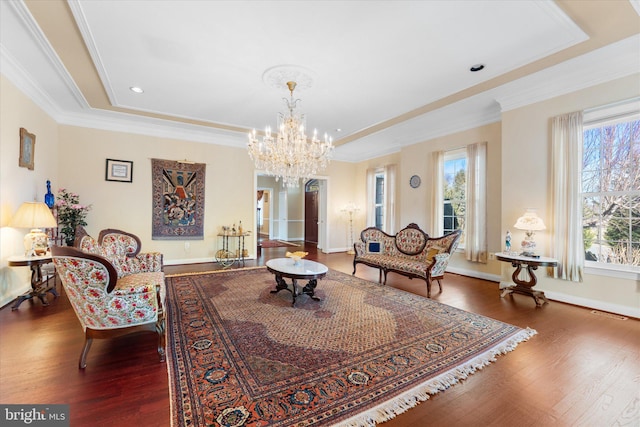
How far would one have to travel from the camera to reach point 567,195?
12.1 ft

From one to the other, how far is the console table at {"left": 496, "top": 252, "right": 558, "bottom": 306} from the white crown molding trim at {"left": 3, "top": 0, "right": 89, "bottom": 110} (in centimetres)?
Answer: 611

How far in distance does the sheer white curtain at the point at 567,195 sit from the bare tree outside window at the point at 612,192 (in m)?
0.21

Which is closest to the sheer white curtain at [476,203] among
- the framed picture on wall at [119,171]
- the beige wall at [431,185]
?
the beige wall at [431,185]

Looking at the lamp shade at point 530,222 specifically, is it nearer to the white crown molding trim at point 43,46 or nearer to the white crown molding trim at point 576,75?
the white crown molding trim at point 576,75

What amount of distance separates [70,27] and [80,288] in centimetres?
268

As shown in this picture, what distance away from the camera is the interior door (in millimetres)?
10078

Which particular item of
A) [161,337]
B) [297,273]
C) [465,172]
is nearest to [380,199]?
[465,172]

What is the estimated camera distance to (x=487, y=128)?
200 inches

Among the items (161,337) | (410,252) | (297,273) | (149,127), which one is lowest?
(161,337)

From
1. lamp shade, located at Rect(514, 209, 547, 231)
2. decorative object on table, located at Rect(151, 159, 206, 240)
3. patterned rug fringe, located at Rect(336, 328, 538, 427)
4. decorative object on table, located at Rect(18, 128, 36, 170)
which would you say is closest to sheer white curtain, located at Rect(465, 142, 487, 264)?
lamp shade, located at Rect(514, 209, 547, 231)

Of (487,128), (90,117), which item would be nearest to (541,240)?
(487,128)

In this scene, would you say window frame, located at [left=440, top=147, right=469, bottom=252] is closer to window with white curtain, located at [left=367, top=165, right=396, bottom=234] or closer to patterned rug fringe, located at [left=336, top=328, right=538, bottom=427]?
window with white curtain, located at [left=367, top=165, right=396, bottom=234]

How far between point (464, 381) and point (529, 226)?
2.76 meters

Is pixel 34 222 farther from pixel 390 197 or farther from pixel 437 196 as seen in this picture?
pixel 390 197
